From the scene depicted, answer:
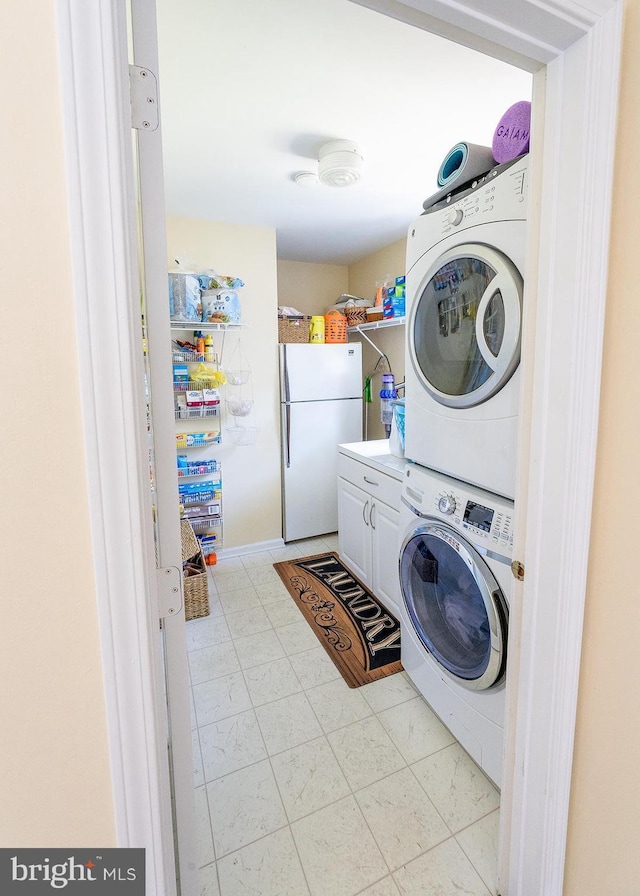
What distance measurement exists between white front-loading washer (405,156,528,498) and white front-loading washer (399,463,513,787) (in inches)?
3.9

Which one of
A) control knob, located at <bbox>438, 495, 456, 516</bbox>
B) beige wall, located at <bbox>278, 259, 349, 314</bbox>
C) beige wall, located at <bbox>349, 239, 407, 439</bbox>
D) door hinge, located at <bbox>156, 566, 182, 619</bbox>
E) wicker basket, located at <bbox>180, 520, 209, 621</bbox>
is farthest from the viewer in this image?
beige wall, located at <bbox>278, 259, 349, 314</bbox>

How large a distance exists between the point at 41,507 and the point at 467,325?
1.23 meters

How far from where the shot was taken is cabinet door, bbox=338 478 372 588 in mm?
2467

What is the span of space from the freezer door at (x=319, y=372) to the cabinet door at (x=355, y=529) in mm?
784

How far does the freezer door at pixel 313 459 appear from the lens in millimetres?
3152

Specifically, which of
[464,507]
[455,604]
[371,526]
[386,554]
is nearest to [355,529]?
[371,526]

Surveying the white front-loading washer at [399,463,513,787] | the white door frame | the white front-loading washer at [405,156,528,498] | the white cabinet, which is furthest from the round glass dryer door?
the white cabinet

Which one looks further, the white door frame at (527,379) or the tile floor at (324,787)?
the tile floor at (324,787)

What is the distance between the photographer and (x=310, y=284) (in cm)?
377

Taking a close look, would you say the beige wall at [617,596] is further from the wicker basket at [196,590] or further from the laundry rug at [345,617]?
the wicker basket at [196,590]

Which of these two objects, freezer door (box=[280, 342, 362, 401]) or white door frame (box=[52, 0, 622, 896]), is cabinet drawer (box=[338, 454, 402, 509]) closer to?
freezer door (box=[280, 342, 362, 401])

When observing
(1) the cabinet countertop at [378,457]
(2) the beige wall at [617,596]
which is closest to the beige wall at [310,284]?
(1) the cabinet countertop at [378,457]

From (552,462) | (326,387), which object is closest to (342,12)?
(552,462)

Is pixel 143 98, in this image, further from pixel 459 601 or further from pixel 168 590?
pixel 459 601
